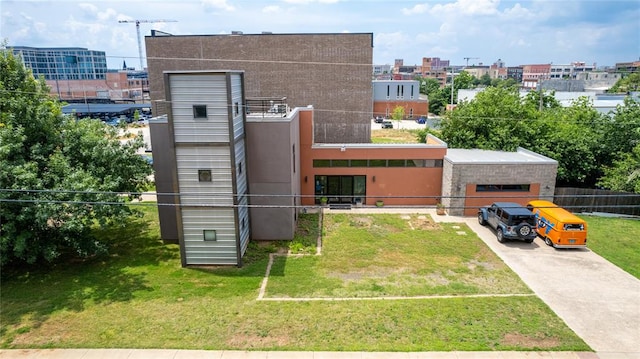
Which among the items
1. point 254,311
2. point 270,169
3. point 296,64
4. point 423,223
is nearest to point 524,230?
point 423,223

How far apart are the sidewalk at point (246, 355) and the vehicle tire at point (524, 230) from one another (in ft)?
23.6

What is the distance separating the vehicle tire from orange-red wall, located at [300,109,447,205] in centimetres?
611

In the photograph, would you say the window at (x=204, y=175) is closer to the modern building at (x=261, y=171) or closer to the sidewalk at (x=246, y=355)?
the modern building at (x=261, y=171)

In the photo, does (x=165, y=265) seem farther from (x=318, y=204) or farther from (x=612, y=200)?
(x=612, y=200)

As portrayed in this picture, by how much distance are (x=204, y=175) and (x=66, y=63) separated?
125697 mm

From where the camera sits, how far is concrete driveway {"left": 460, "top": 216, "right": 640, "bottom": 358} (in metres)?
11.0

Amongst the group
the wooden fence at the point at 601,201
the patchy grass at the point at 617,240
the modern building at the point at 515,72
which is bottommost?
the patchy grass at the point at 617,240

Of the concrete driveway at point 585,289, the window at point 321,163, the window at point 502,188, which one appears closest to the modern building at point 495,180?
the window at point 502,188

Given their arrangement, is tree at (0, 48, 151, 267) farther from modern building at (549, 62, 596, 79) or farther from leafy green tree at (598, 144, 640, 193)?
modern building at (549, 62, 596, 79)

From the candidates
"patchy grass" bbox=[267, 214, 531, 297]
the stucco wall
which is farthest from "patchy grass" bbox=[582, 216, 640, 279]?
the stucco wall

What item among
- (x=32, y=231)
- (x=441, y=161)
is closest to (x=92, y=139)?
(x=32, y=231)

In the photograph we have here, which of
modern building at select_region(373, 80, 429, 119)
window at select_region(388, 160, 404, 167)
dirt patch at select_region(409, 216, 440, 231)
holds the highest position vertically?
modern building at select_region(373, 80, 429, 119)

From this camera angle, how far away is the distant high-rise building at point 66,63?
108812 millimetres

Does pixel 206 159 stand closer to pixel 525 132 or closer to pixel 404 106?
pixel 525 132
